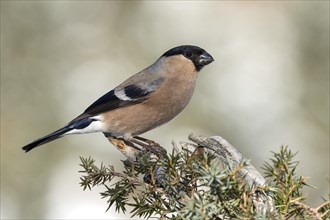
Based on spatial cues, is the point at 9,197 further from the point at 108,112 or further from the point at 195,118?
the point at 108,112

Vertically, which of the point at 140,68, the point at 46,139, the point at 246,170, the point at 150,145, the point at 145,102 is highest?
the point at 140,68

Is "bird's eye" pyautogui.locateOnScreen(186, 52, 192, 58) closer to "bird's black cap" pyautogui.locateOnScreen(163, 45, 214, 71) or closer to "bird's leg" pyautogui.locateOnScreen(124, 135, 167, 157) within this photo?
"bird's black cap" pyautogui.locateOnScreen(163, 45, 214, 71)

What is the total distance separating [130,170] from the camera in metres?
2.59

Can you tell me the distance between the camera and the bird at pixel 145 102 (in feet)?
13.6

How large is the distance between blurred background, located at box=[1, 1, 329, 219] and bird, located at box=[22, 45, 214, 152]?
8.74 feet

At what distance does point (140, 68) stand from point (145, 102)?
354 cm

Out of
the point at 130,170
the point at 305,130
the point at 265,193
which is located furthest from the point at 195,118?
the point at 265,193

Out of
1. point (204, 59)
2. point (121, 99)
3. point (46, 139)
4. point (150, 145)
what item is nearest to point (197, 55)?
point (204, 59)

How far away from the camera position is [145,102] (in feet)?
13.9

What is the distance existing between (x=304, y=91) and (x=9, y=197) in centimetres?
360

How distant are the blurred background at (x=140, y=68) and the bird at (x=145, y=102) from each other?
2.67 metres

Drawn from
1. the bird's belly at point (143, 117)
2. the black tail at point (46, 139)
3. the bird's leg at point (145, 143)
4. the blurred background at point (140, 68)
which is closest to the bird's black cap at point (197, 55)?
the bird's belly at point (143, 117)

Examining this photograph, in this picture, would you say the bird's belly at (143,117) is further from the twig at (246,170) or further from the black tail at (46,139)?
the twig at (246,170)

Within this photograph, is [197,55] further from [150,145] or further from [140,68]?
[140,68]
